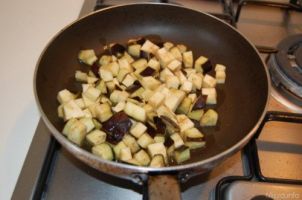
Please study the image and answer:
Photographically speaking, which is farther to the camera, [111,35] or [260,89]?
[111,35]

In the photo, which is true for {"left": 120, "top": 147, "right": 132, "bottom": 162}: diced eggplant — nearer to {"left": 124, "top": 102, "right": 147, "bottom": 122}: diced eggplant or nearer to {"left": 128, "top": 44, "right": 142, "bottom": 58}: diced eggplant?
{"left": 124, "top": 102, "right": 147, "bottom": 122}: diced eggplant

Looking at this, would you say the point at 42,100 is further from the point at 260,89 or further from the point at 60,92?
the point at 260,89

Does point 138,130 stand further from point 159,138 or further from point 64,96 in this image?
point 64,96

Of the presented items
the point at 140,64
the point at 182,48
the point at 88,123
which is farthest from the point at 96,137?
the point at 182,48

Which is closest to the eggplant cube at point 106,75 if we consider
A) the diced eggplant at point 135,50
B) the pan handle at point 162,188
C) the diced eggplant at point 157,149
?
the diced eggplant at point 135,50

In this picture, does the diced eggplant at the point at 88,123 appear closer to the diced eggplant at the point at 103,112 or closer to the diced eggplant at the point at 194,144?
the diced eggplant at the point at 103,112

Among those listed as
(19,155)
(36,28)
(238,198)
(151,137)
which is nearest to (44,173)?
(19,155)
